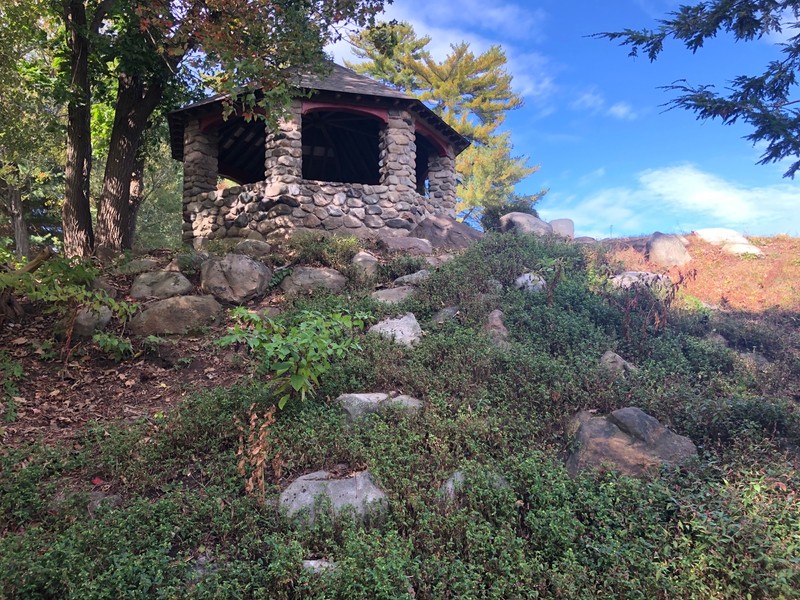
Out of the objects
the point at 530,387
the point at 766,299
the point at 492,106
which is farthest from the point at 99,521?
the point at 492,106

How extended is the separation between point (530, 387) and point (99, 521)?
3.97 metres

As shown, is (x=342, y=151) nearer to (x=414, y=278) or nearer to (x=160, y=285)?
(x=414, y=278)

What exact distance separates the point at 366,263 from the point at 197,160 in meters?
6.73

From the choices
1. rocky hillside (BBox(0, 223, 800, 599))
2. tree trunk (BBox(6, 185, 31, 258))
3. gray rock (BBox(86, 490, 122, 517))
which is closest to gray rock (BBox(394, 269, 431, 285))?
rocky hillside (BBox(0, 223, 800, 599))

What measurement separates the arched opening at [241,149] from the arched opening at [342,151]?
1.42 m

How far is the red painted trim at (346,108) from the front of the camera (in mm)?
12430

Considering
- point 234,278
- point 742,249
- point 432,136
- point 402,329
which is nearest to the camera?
point 402,329

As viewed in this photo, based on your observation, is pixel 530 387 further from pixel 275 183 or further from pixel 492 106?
pixel 492 106

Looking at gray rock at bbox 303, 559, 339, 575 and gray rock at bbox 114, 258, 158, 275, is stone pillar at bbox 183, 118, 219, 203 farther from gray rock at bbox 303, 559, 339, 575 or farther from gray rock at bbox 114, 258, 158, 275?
gray rock at bbox 303, 559, 339, 575

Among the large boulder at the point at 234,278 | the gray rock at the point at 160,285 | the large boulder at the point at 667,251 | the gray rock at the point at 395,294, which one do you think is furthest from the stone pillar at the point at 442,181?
the gray rock at the point at 160,285

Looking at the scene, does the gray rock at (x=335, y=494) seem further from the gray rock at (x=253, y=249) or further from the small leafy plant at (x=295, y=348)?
the gray rock at (x=253, y=249)

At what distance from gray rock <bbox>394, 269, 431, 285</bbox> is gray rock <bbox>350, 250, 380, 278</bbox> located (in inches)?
17.4

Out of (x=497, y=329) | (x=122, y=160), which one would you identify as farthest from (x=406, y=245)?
(x=122, y=160)

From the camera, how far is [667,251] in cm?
1439
